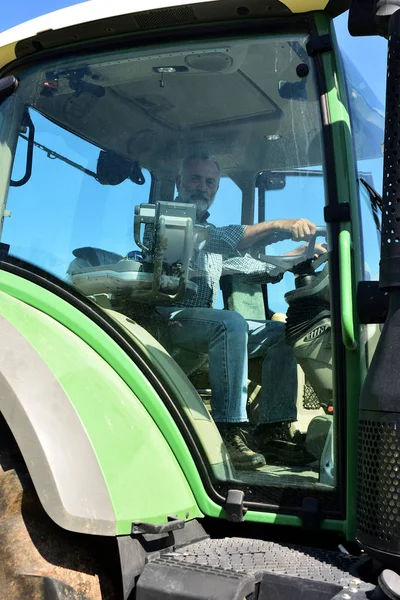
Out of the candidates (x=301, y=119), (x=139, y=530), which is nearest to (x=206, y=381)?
(x=139, y=530)

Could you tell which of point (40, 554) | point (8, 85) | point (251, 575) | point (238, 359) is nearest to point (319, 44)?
point (238, 359)

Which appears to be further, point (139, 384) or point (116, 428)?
point (139, 384)

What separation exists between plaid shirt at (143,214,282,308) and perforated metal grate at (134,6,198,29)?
2.39ft

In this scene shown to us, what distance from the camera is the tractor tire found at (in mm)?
1743

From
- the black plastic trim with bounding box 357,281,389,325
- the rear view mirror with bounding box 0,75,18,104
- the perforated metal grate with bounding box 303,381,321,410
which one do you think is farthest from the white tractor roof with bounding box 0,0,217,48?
the perforated metal grate with bounding box 303,381,321,410

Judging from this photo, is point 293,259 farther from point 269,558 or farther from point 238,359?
point 269,558

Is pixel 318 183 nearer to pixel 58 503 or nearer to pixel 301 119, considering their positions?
pixel 301 119

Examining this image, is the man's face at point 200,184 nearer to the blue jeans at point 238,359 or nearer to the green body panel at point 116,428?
the blue jeans at point 238,359

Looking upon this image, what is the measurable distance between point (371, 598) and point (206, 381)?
0.90 metres

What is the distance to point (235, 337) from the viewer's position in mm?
2234

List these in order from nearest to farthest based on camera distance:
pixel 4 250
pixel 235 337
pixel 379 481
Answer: pixel 379 481 < pixel 235 337 < pixel 4 250

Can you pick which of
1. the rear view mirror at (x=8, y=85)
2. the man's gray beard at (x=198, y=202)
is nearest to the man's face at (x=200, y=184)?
the man's gray beard at (x=198, y=202)

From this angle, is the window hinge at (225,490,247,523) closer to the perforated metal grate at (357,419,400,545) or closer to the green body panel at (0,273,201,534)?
the green body panel at (0,273,201,534)

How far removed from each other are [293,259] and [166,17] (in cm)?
98
